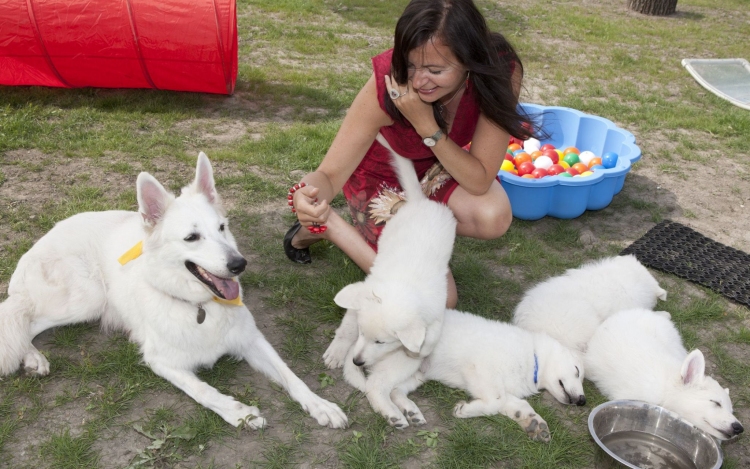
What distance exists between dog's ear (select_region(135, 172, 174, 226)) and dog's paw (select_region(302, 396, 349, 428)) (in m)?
1.04

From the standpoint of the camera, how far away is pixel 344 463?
2488 mm

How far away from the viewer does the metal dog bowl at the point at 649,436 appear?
2.53 metres

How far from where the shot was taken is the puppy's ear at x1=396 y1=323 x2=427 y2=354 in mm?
2600

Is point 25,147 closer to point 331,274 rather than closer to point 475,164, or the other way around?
point 331,274

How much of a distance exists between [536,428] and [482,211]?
3.87 feet

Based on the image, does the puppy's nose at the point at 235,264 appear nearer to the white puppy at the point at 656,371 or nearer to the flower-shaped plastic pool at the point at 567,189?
the white puppy at the point at 656,371

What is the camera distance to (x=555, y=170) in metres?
4.74

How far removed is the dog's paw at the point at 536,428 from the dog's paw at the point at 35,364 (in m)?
2.16

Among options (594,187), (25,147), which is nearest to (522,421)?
(594,187)

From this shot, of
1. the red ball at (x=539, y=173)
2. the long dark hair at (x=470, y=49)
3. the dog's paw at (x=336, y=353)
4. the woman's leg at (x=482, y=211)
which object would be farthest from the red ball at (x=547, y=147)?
the dog's paw at (x=336, y=353)

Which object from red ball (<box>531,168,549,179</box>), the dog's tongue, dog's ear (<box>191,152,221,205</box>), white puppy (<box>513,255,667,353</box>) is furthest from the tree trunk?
the dog's tongue

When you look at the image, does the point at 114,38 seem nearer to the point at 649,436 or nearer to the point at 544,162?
the point at 544,162

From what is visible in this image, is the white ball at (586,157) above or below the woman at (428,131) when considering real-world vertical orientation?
below

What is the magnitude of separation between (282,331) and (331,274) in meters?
0.55
